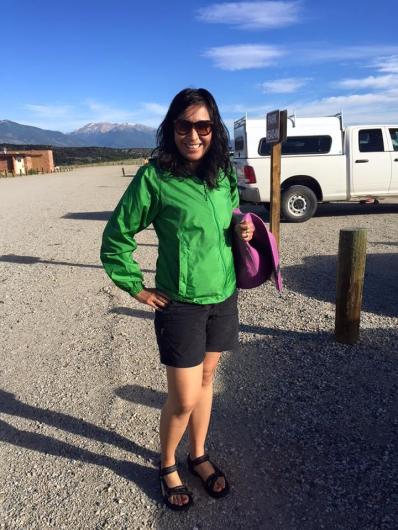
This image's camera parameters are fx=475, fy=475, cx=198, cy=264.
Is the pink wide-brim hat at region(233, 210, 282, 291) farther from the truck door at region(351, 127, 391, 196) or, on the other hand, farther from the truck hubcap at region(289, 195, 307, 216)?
the truck door at region(351, 127, 391, 196)

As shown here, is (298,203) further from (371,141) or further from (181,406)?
(181,406)

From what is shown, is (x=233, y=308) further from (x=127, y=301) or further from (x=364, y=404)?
(x=127, y=301)

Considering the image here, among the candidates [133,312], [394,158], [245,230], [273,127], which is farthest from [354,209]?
[245,230]

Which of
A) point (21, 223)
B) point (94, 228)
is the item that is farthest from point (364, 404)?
point (21, 223)

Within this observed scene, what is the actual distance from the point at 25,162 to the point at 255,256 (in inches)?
2462

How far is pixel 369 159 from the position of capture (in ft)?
33.2

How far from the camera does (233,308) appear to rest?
2270 mm

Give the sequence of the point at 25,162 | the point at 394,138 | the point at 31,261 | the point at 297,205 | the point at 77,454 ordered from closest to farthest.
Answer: the point at 77,454 < the point at 31,261 < the point at 394,138 < the point at 297,205 < the point at 25,162

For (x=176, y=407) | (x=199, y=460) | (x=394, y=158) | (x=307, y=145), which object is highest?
(x=307, y=145)

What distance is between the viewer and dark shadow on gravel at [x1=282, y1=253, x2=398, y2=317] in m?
5.05

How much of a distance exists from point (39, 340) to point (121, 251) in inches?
110

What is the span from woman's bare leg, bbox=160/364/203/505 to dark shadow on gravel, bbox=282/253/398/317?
10.1 ft

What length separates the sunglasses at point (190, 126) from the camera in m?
2.00

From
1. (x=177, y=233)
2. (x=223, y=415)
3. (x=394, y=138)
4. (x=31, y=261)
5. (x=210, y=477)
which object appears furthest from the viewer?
(x=394, y=138)
